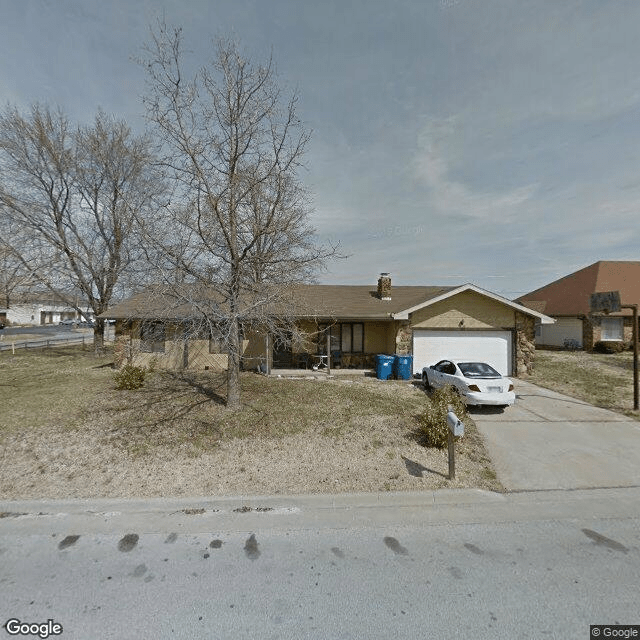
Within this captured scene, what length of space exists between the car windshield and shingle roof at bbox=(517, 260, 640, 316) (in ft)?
58.9

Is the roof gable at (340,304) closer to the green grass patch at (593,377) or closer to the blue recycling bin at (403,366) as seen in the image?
the blue recycling bin at (403,366)

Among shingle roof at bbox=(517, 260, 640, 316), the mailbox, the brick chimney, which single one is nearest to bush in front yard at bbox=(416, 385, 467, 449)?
the mailbox

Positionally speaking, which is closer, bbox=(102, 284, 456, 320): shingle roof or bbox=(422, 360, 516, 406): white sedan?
bbox=(422, 360, 516, 406): white sedan

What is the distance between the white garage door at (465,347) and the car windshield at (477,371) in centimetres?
411

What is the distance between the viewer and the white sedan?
8336mm

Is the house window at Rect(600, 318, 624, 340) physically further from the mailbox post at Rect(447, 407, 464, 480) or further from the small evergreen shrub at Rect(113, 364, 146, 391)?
the small evergreen shrub at Rect(113, 364, 146, 391)

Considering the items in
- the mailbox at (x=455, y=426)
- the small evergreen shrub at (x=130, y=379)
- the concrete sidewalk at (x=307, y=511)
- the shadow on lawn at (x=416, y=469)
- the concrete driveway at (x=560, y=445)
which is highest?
the mailbox at (x=455, y=426)

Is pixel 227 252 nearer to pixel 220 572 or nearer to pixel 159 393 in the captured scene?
pixel 159 393

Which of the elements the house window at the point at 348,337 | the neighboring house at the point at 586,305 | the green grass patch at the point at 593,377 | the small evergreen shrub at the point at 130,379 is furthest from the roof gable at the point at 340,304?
the neighboring house at the point at 586,305

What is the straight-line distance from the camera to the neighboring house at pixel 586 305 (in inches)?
855

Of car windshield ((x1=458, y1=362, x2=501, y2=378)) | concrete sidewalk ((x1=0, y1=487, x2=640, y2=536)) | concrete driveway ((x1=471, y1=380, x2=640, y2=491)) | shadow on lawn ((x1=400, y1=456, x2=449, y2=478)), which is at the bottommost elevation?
concrete sidewalk ((x1=0, y1=487, x2=640, y2=536))

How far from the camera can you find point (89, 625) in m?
2.63

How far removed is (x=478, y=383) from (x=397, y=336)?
17.4 feet

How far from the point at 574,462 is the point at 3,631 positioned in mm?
7591
